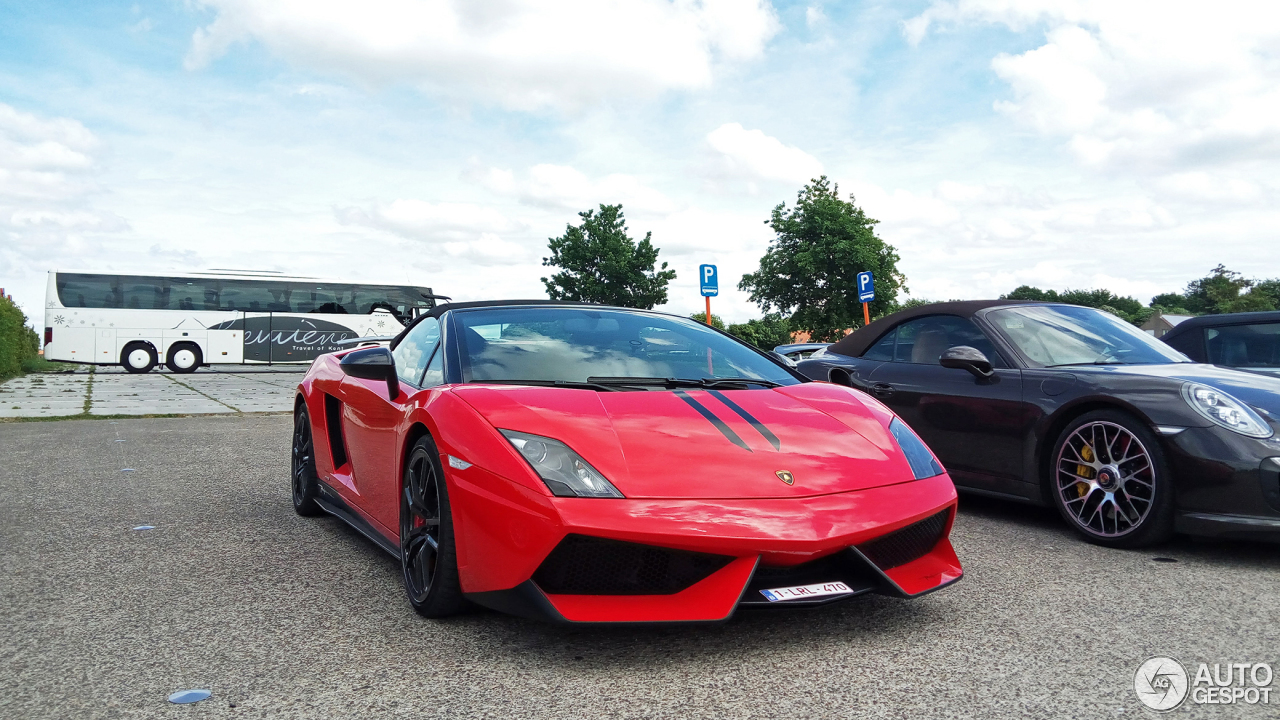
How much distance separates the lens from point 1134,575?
12.4ft

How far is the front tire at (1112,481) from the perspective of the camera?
162 inches

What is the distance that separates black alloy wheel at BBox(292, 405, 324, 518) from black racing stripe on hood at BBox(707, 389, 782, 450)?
8.84 ft

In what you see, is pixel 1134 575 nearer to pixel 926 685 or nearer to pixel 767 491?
pixel 926 685

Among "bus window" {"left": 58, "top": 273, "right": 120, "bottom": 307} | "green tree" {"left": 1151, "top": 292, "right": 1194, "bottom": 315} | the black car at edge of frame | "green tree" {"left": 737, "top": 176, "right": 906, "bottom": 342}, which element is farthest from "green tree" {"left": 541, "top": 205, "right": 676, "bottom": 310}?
"green tree" {"left": 1151, "top": 292, "right": 1194, "bottom": 315}

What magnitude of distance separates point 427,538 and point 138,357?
88.7 feet

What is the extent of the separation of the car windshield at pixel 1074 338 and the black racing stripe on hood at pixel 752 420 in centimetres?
243

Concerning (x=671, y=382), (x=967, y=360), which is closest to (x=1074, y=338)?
(x=967, y=360)

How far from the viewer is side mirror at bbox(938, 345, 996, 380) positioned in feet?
16.0

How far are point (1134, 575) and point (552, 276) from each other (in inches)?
2441

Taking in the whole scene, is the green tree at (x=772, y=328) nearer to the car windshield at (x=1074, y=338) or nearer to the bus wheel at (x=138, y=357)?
the bus wheel at (x=138, y=357)

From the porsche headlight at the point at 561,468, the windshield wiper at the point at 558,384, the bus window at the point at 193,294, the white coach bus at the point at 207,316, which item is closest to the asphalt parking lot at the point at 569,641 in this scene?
the porsche headlight at the point at 561,468

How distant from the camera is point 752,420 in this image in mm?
3104

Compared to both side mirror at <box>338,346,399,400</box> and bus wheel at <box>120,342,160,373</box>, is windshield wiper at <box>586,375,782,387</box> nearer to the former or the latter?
side mirror at <box>338,346,399,400</box>

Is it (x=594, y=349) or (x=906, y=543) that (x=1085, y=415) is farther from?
(x=594, y=349)
